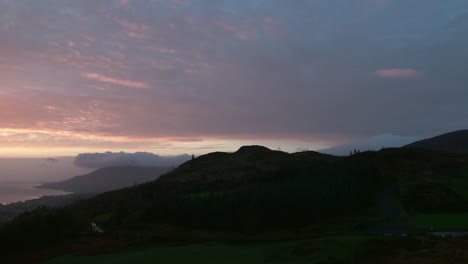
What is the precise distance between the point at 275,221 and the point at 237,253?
14.0 m

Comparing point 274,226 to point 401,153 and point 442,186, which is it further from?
point 401,153

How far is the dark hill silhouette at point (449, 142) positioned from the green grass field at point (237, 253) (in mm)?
113763

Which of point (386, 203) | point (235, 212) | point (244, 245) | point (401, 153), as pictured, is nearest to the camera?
point (244, 245)

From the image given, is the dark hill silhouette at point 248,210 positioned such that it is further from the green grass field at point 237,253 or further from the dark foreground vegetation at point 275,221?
the green grass field at point 237,253

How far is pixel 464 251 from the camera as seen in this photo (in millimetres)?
13234

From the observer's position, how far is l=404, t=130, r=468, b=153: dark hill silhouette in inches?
4729

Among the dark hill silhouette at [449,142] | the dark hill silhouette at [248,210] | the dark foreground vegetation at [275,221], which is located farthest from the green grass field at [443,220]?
the dark hill silhouette at [449,142]

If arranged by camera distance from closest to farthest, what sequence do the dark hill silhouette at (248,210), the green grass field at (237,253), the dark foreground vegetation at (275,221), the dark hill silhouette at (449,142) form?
the green grass field at (237,253), the dark foreground vegetation at (275,221), the dark hill silhouette at (248,210), the dark hill silhouette at (449,142)

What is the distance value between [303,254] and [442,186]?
28330 mm

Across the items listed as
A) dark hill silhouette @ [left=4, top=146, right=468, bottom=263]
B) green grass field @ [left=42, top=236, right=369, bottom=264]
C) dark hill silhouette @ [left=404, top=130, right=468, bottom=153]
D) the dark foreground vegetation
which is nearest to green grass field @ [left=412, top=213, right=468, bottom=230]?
the dark foreground vegetation

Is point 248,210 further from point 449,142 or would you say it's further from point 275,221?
point 449,142

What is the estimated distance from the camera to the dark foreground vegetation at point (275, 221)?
16672 mm

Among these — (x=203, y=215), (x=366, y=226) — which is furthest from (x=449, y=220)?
(x=203, y=215)

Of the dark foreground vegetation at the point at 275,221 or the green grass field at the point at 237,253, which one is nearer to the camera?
the green grass field at the point at 237,253
